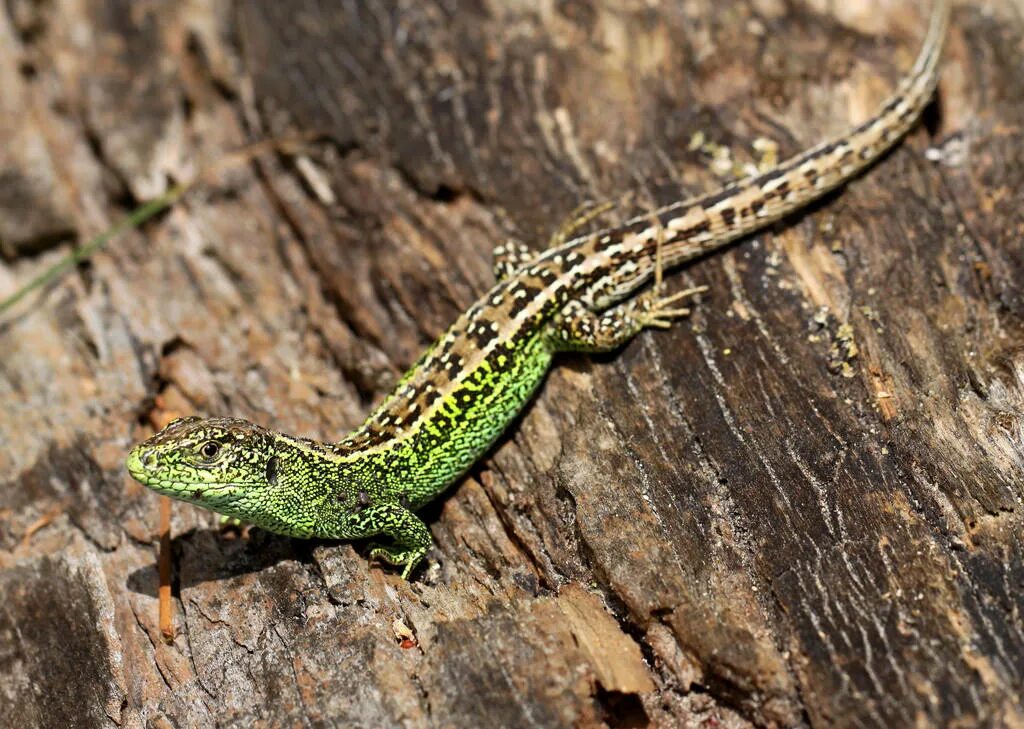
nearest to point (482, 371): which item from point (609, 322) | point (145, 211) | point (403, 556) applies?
point (609, 322)

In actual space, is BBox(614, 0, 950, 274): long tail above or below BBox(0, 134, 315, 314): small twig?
below

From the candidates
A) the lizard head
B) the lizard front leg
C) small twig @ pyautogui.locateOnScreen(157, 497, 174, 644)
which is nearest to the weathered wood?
small twig @ pyautogui.locateOnScreen(157, 497, 174, 644)

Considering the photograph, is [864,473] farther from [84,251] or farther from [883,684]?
[84,251]

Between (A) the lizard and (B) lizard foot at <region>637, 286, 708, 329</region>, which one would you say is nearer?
(A) the lizard

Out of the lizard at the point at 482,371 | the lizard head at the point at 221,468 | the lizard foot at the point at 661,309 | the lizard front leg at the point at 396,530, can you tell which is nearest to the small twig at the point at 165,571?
the lizard at the point at 482,371

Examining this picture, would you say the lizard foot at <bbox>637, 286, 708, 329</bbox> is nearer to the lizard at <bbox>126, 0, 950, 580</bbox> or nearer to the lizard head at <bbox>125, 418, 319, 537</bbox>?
the lizard at <bbox>126, 0, 950, 580</bbox>

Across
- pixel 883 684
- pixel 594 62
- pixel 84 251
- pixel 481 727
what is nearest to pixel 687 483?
pixel 883 684

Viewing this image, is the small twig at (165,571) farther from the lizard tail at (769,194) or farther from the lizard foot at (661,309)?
the lizard tail at (769,194)
